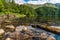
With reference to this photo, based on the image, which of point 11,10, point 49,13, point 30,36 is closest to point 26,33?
point 30,36

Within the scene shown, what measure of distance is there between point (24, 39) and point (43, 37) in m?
0.48

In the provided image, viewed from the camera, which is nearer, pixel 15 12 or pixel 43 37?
pixel 43 37

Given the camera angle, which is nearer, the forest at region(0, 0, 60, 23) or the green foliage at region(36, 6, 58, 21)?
the forest at region(0, 0, 60, 23)

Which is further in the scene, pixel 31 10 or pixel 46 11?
pixel 46 11

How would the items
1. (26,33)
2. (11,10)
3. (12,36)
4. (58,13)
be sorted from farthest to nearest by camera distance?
(58,13), (11,10), (26,33), (12,36)

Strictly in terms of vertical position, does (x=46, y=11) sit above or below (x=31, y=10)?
below

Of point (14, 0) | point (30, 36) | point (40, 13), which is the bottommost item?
point (40, 13)

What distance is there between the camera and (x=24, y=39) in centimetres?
Answer: 430

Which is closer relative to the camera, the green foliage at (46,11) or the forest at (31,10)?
the forest at (31,10)

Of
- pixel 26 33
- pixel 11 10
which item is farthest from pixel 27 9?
pixel 26 33

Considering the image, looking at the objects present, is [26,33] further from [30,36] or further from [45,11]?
[45,11]

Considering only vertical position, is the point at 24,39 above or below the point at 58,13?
above

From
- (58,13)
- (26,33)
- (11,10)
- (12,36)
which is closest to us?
(12,36)

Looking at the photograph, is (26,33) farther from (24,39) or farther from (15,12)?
(15,12)
